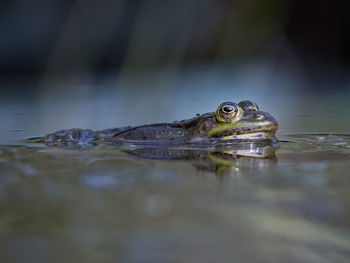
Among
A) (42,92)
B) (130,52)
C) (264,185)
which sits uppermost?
(130,52)

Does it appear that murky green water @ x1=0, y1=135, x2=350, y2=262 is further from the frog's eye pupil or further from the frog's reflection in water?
the frog's eye pupil

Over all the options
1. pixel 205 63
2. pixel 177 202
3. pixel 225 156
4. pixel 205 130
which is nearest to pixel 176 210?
pixel 177 202

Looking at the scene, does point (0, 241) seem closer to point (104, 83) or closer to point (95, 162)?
point (95, 162)

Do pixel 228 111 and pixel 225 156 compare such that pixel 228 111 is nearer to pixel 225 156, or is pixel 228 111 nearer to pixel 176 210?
pixel 225 156

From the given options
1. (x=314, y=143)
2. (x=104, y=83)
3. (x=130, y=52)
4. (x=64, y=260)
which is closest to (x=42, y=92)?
(x=104, y=83)

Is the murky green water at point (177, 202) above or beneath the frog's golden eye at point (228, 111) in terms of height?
beneath

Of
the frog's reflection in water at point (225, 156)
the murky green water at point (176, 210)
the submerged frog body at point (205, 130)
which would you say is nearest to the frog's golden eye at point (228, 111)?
the submerged frog body at point (205, 130)

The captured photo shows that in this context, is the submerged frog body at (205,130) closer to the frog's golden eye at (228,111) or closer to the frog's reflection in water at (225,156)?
the frog's golden eye at (228,111)
